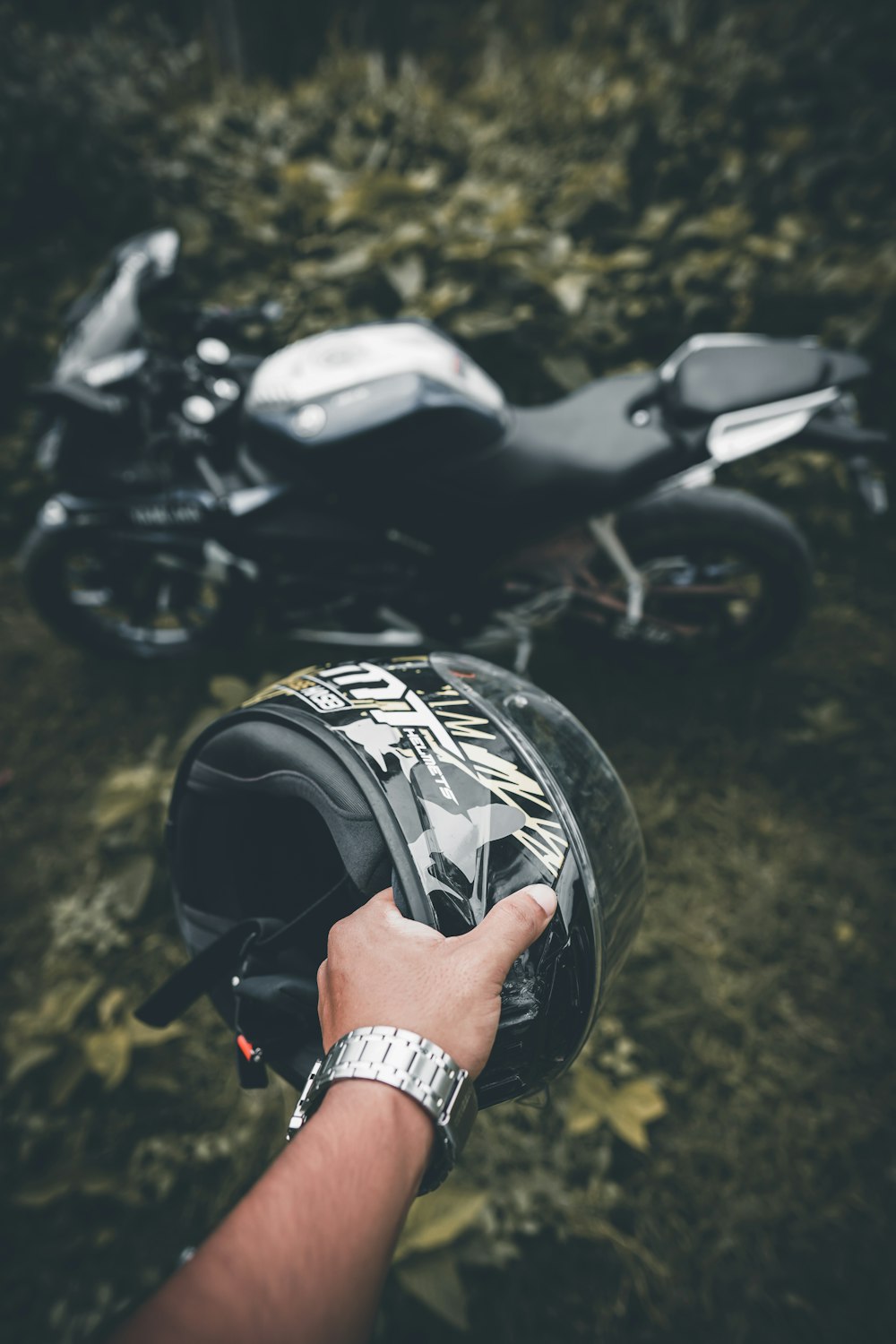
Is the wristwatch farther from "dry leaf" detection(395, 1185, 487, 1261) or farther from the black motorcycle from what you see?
the black motorcycle

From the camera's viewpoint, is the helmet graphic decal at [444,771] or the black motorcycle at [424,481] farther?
the black motorcycle at [424,481]

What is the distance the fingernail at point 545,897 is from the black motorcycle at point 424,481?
1.04m

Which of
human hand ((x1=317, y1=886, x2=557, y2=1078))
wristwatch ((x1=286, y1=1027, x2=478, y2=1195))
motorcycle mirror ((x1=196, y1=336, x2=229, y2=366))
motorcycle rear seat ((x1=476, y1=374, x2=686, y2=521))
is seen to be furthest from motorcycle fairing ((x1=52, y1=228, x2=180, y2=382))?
wristwatch ((x1=286, y1=1027, x2=478, y2=1195))

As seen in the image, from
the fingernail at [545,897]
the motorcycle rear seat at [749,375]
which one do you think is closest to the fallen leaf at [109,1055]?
the fingernail at [545,897]

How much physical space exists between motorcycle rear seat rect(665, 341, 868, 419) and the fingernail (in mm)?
1223

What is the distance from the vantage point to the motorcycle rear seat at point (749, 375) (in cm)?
144

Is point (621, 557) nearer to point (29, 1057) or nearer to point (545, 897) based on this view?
point (545, 897)

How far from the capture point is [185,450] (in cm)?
175

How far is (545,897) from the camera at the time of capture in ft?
2.58

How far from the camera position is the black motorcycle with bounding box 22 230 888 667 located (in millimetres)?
1458

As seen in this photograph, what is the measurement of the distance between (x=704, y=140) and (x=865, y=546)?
1.92 metres

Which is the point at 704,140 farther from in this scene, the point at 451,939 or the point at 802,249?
the point at 451,939

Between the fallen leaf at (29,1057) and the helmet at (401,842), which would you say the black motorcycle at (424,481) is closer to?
the helmet at (401,842)

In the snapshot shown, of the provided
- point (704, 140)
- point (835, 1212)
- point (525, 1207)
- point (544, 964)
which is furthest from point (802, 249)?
point (525, 1207)
